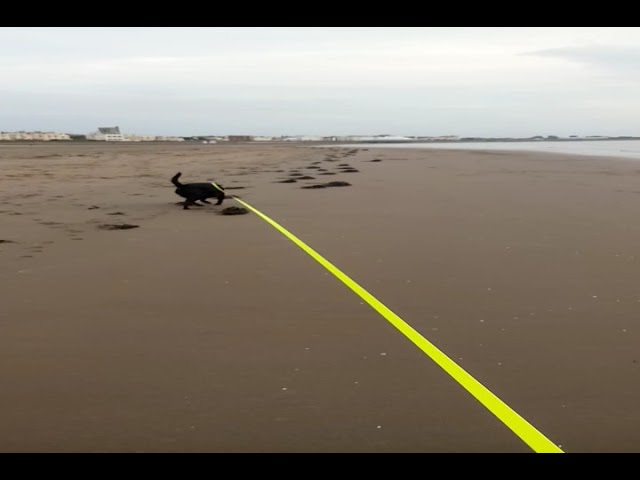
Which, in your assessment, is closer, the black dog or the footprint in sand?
the footprint in sand

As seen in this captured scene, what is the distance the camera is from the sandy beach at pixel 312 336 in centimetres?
285

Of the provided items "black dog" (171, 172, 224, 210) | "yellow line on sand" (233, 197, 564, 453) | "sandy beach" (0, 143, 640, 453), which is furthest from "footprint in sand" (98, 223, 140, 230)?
"yellow line on sand" (233, 197, 564, 453)

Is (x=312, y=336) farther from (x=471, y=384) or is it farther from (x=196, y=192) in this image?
(x=196, y=192)

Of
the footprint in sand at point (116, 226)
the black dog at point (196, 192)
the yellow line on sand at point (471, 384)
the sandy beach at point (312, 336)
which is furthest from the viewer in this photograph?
the black dog at point (196, 192)

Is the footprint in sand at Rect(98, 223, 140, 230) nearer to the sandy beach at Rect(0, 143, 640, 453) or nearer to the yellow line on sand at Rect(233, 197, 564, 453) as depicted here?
the sandy beach at Rect(0, 143, 640, 453)

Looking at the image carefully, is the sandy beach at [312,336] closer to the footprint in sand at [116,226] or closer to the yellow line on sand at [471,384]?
the yellow line on sand at [471,384]

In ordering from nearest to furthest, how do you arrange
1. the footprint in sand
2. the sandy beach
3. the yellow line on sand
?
the yellow line on sand < the sandy beach < the footprint in sand

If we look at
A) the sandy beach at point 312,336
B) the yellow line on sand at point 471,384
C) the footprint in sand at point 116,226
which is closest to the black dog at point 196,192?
the sandy beach at point 312,336

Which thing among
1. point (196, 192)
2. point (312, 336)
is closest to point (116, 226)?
point (196, 192)

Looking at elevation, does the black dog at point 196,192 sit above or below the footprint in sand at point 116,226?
above

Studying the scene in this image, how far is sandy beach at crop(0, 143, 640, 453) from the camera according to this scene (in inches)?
112
